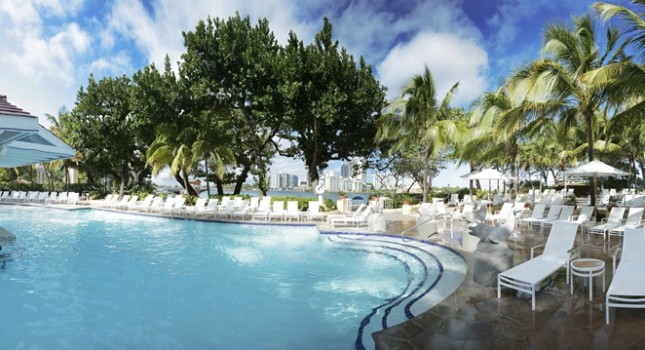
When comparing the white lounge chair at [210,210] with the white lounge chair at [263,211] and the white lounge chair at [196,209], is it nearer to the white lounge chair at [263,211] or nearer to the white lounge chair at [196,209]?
the white lounge chair at [196,209]

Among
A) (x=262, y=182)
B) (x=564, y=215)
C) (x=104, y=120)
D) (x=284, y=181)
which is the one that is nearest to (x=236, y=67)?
(x=262, y=182)

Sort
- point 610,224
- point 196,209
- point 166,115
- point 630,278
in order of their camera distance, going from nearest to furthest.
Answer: point 630,278 → point 610,224 → point 196,209 → point 166,115

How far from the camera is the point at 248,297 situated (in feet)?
21.6

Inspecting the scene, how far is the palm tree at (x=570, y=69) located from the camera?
35.0 ft

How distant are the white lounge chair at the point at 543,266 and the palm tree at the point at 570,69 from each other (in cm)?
616

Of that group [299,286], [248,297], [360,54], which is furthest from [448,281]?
[360,54]

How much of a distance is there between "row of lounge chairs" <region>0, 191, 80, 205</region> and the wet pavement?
27.1m

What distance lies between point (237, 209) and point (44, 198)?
702 inches

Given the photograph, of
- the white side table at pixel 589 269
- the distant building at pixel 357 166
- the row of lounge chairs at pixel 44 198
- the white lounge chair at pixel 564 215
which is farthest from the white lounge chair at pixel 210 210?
the white side table at pixel 589 269

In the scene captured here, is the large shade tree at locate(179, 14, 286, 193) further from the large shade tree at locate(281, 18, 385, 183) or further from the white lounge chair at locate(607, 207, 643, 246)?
the white lounge chair at locate(607, 207, 643, 246)

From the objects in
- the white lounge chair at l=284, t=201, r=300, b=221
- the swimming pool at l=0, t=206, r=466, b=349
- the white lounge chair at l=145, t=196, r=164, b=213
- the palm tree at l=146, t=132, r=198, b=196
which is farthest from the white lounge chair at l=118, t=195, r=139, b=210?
the white lounge chair at l=284, t=201, r=300, b=221

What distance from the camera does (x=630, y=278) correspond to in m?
4.50

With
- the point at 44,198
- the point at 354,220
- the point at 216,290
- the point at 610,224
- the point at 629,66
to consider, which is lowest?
the point at 216,290

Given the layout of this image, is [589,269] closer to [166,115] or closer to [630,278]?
[630,278]
